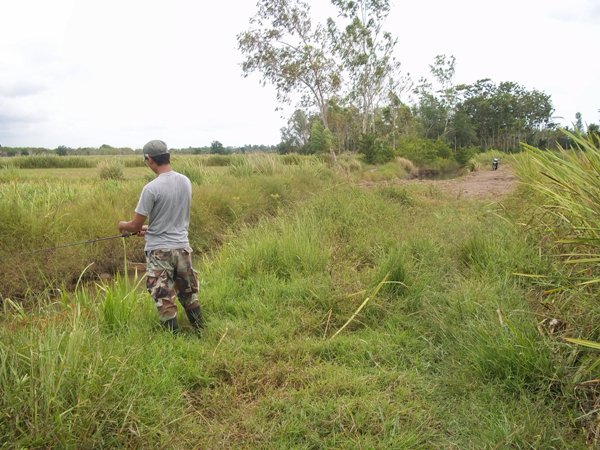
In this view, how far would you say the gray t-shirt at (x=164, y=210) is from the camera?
318 cm

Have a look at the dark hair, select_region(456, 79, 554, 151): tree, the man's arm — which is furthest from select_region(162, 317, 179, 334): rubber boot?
select_region(456, 79, 554, 151): tree

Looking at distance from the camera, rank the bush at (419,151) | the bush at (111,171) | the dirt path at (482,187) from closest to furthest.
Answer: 1. the dirt path at (482,187)
2. the bush at (111,171)
3. the bush at (419,151)

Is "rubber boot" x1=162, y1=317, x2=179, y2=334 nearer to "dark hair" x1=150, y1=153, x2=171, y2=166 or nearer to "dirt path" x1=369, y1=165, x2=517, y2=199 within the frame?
"dark hair" x1=150, y1=153, x2=171, y2=166

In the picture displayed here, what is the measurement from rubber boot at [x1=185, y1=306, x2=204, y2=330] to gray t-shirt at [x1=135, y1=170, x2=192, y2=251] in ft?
1.76

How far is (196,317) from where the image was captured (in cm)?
335

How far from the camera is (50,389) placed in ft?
5.93

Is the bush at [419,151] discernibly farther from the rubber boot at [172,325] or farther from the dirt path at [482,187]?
the rubber boot at [172,325]

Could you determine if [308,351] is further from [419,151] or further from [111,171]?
[419,151]

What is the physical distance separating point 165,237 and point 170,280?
1.15 ft

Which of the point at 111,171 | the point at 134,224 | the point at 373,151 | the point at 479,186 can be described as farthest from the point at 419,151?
the point at 134,224

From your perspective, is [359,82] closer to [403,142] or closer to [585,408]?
[403,142]

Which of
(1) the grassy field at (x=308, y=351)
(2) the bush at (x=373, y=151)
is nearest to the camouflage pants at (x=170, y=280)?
(1) the grassy field at (x=308, y=351)

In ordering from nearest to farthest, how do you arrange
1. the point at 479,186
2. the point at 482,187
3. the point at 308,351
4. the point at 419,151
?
the point at 308,351 → the point at 482,187 → the point at 479,186 → the point at 419,151

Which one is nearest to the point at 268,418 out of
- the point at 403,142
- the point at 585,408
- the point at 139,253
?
the point at 585,408
